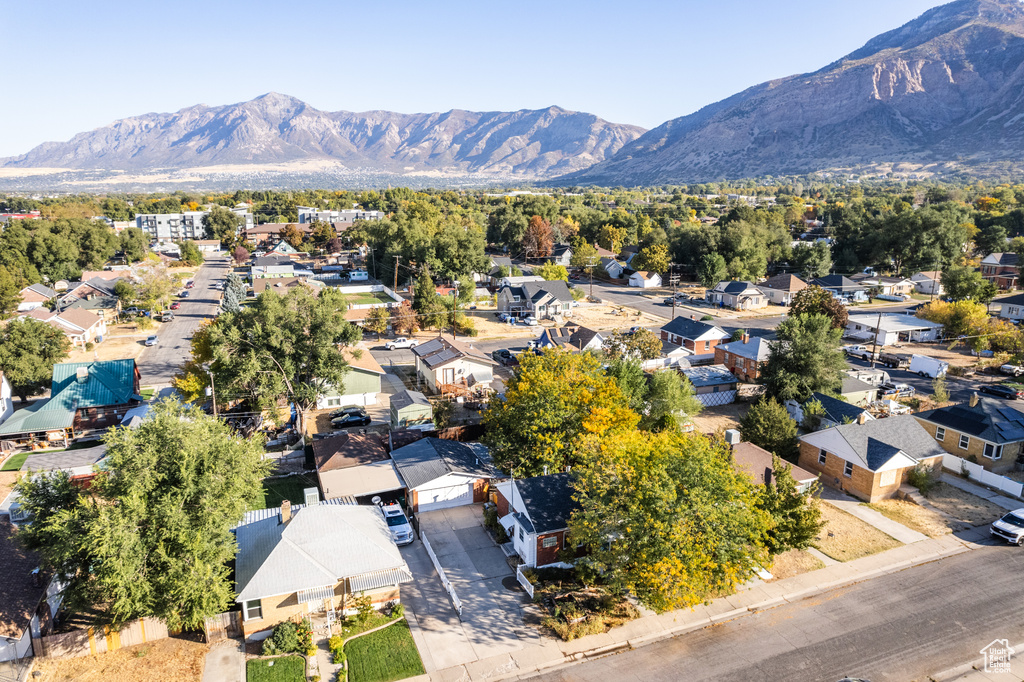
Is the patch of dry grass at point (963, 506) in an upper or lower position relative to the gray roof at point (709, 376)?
lower

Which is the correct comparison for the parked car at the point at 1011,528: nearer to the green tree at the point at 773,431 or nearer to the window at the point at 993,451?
the window at the point at 993,451

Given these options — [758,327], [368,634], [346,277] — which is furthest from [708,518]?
[346,277]

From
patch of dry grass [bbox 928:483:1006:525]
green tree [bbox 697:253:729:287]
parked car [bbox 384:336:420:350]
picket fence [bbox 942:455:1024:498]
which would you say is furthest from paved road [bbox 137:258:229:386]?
green tree [bbox 697:253:729:287]

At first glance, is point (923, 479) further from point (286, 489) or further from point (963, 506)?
point (286, 489)

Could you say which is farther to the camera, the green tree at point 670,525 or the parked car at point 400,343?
the parked car at point 400,343

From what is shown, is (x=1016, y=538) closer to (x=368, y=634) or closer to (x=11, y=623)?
(x=368, y=634)

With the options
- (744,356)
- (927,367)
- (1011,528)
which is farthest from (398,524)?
(927,367)

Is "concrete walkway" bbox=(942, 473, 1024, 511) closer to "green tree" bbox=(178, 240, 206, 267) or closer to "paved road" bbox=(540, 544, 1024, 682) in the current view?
"paved road" bbox=(540, 544, 1024, 682)

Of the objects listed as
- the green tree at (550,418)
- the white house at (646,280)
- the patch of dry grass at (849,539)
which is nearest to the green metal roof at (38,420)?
the green tree at (550,418)
